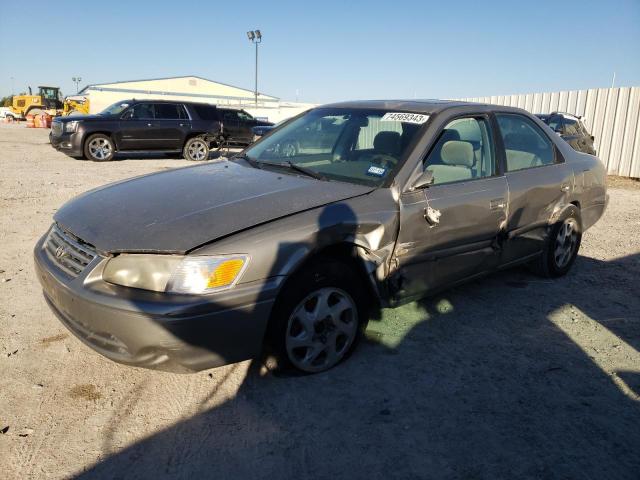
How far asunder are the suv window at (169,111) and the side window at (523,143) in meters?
11.6

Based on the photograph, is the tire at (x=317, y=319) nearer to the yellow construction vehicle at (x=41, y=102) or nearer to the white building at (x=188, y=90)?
the yellow construction vehicle at (x=41, y=102)

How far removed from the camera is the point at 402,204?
3027 mm

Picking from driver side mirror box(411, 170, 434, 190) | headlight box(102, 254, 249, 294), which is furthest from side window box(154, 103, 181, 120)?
headlight box(102, 254, 249, 294)

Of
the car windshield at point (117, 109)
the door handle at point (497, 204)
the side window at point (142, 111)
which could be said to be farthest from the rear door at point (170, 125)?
the door handle at point (497, 204)

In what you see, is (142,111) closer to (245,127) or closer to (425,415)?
(245,127)

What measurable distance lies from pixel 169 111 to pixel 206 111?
3.88ft

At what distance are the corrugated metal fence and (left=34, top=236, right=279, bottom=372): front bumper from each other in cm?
1218

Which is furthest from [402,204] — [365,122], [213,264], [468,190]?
[213,264]

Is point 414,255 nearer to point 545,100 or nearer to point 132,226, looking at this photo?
point 132,226

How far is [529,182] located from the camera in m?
3.96

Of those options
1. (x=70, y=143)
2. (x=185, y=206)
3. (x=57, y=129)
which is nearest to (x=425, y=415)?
(x=185, y=206)

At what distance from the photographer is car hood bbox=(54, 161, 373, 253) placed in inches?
96.1

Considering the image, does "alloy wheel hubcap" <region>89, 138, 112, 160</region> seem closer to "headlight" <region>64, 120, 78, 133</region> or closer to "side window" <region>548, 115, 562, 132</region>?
"headlight" <region>64, 120, 78, 133</region>

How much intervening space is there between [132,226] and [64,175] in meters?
8.85
